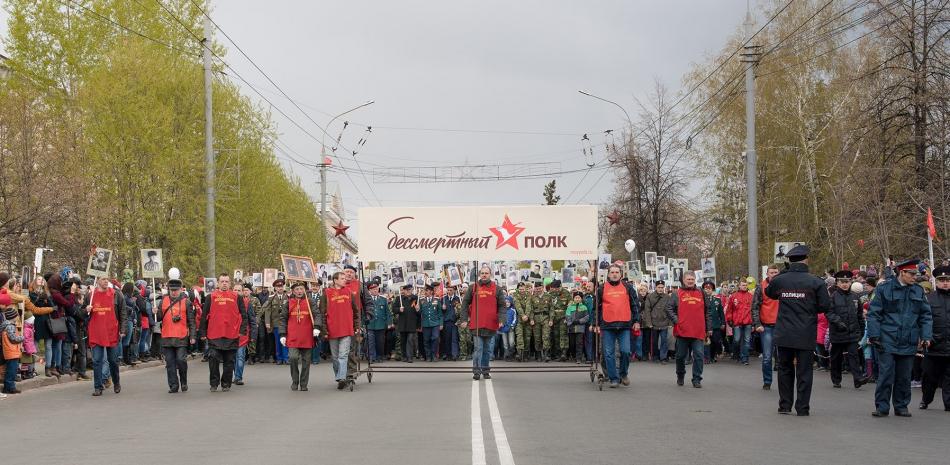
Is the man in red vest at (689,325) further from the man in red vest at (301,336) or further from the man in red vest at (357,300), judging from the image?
the man in red vest at (301,336)

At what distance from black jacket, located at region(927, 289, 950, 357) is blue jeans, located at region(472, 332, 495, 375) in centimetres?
774

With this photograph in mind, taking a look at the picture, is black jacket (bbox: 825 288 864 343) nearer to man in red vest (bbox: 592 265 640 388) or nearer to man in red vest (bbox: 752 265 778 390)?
man in red vest (bbox: 752 265 778 390)

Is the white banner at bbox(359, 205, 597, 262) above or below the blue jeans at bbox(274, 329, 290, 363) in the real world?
above

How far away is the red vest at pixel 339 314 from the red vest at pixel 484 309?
7.22 feet

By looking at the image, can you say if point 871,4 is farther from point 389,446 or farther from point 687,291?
point 389,446

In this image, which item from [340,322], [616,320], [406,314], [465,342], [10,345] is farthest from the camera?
[465,342]

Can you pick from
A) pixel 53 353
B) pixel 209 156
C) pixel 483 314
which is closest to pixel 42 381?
pixel 53 353

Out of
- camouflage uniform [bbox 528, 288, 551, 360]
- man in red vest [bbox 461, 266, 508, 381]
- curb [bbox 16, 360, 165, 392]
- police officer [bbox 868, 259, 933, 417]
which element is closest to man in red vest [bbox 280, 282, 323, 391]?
man in red vest [bbox 461, 266, 508, 381]

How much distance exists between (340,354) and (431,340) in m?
10.4

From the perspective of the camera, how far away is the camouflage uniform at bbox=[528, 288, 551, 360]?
90.7 feet

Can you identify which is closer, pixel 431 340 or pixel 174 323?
pixel 174 323

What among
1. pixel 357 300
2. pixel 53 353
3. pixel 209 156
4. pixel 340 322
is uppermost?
pixel 209 156

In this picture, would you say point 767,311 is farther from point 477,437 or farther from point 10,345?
point 10,345

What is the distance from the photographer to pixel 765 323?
1911 cm
